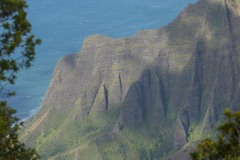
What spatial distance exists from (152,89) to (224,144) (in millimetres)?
90621

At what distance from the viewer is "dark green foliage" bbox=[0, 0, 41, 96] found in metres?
19.2

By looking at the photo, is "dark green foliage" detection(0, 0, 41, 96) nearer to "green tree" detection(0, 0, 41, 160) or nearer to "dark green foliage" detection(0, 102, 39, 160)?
"green tree" detection(0, 0, 41, 160)

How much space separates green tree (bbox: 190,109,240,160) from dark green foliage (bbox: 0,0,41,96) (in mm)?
6483

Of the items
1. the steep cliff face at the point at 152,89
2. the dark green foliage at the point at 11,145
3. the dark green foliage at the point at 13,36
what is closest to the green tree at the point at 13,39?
the dark green foliage at the point at 13,36

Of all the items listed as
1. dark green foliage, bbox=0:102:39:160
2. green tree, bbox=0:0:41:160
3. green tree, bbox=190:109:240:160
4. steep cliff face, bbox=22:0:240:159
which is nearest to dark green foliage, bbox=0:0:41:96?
green tree, bbox=0:0:41:160

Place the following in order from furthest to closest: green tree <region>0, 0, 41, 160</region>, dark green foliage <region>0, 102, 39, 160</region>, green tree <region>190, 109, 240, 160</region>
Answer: green tree <region>190, 109, 240, 160</region> < dark green foliage <region>0, 102, 39, 160</region> < green tree <region>0, 0, 41, 160</region>

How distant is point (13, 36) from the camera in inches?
762

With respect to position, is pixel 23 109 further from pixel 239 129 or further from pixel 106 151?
pixel 239 129

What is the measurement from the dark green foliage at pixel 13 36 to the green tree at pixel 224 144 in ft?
21.3

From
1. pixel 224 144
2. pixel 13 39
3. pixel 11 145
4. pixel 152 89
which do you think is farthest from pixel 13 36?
pixel 152 89

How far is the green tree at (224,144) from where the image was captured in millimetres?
21297

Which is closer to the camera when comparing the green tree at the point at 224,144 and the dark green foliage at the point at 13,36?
the dark green foliage at the point at 13,36

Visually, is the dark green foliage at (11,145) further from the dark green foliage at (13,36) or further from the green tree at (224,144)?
the green tree at (224,144)

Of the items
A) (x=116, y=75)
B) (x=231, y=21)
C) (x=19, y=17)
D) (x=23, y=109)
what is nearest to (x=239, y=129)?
(x=19, y=17)
